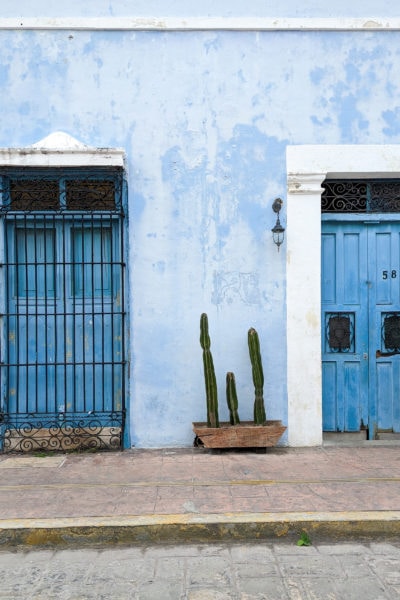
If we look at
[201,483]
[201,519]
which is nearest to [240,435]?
[201,483]

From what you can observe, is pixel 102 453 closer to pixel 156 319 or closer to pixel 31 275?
pixel 156 319

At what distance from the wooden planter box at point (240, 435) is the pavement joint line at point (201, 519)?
4.68 ft

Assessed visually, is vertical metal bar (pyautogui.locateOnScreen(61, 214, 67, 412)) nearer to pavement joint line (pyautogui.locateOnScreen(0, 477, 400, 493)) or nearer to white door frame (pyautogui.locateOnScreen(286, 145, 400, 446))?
pavement joint line (pyautogui.locateOnScreen(0, 477, 400, 493))

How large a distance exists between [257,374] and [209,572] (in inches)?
89.8

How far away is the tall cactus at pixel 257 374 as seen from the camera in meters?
5.49

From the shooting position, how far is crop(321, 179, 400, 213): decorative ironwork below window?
19.9 ft

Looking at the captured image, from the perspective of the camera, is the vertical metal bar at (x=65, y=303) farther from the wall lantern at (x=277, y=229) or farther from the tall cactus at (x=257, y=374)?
the wall lantern at (x=277, y=229)

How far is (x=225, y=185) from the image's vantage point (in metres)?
5.82

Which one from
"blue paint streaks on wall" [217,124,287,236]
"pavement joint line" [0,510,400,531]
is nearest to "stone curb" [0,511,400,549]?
"pavement joint line" [0,510,400,531]

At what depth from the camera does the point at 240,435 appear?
5.48 metres

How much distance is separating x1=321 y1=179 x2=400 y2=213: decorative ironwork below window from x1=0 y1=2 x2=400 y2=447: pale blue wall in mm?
473

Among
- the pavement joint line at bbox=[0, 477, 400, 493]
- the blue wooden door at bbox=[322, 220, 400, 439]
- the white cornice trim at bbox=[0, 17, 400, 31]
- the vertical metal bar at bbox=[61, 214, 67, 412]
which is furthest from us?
the blue wooden door at bbox=[322, 220, 400, 439]

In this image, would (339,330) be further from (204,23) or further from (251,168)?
(204,23)

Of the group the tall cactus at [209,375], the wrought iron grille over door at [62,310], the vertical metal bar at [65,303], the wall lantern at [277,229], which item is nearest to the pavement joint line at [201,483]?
the tall cactus at [209,375]
